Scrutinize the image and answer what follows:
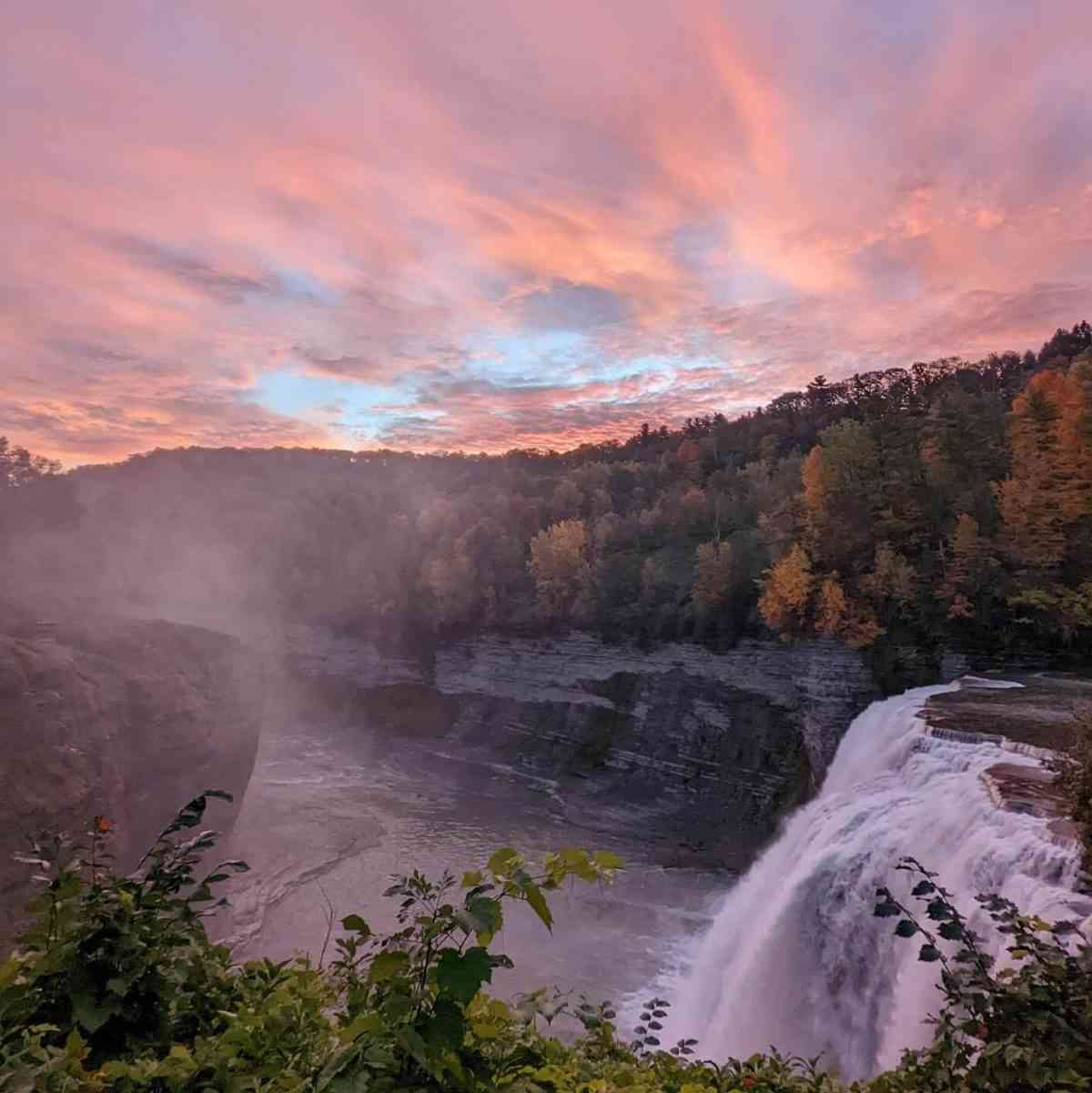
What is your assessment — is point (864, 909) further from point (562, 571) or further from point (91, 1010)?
point (562, 571)

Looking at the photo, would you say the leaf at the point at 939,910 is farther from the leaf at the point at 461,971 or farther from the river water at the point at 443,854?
the river water at the point at 443,854

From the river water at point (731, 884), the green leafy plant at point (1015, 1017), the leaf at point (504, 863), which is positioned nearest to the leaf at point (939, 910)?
the green leafy plant at point (1015, 1017)

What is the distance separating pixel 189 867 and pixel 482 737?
144 ft

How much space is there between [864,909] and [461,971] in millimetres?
13947

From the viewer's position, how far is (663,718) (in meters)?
37.5

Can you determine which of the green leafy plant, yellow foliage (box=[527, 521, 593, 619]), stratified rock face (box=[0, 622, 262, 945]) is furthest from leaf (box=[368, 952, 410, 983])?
yellow foliage (box=[527, 521, 593, 619])

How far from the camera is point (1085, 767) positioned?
8469 mm

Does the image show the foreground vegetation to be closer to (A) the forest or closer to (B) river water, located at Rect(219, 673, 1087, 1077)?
(B) river water, located at Rect(219, 673, 1087, 1077)

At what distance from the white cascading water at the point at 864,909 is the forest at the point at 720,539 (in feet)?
43.1

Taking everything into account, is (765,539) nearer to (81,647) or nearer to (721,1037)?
(721,1037)

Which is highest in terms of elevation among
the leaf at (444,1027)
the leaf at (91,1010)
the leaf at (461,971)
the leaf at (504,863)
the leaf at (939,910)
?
the leaf at (504,863)

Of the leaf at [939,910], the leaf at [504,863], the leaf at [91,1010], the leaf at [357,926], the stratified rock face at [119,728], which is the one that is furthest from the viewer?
the stratified rock face at [119,728]

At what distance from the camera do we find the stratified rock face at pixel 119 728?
15516 millimetres

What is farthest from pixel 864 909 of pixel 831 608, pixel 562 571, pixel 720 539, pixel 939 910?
pixel 562 571
